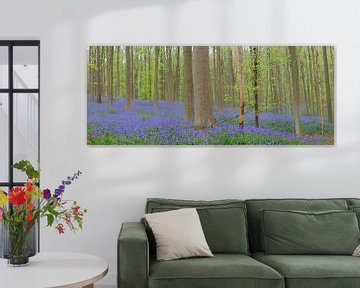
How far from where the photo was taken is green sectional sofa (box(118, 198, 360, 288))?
3.92m

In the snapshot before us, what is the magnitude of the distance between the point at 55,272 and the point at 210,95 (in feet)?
7.12

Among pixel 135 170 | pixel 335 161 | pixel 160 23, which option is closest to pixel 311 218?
pixel 335 161

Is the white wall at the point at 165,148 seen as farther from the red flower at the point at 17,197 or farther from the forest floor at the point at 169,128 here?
the red flower at the point at 17,197

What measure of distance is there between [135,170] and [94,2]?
4.72 feet

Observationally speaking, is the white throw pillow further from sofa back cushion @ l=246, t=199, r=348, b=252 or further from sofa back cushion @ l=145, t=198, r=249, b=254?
sofa back cushion @ l=246, t=199, r=348, b=252

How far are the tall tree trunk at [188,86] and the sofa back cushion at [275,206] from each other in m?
0.88

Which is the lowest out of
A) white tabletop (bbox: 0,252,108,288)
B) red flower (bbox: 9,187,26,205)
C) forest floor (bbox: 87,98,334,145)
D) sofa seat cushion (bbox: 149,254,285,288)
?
sofa seat cushion (bbox: 149,254,285,288)

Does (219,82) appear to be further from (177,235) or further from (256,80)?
(177,235)

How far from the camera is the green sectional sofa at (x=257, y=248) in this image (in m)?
3.92

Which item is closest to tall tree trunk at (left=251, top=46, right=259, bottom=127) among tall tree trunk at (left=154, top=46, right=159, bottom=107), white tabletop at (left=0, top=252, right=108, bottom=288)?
tall tree trunk at (left=154, top=46, right=159, bottom=107)

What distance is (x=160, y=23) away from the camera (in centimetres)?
506

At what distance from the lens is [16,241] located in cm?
→ 358

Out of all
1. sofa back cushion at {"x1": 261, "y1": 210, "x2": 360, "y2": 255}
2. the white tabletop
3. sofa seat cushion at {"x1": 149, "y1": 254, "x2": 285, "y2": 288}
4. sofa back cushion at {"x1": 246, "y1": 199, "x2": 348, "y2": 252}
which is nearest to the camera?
the white tabletop

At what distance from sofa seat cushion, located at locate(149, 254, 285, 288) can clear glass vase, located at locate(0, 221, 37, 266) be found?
82cm
